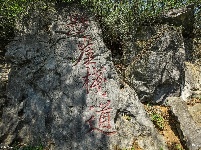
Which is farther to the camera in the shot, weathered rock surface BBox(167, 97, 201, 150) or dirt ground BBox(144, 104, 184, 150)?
dirt ground BBox(144, 104, 184, 150)

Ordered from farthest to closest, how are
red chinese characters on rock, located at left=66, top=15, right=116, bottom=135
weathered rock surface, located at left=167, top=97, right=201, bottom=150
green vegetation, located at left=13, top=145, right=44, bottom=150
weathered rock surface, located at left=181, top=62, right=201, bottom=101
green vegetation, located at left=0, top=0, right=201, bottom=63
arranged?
weathered rock surface, located at left=181, top=62, right=201, bottom=101, green vegetation, located at left=0, top=0, right=201, bottom=63, weathered rock surface, located at left=167, top=97, right=201, bottom=150, red chinese characters on rock, located at left=66, top=15, right=116, bottom=135, green vegetation, located at left=13, top=145, right=44, bottom=150

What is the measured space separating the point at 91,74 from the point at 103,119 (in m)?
1.38

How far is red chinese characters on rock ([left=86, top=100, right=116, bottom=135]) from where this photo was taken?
8.06m

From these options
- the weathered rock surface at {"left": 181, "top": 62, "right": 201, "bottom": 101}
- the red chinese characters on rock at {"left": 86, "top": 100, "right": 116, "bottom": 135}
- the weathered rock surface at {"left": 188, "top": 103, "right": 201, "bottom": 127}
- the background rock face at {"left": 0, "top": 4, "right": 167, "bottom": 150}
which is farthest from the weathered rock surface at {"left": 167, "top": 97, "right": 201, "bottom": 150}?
the red chinese characters on rock at {"left": 86, "top": 100, "right": 116, "bottom": 135}

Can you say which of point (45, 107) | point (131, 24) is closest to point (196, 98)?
point (131, 24)

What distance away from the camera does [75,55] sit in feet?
29.7

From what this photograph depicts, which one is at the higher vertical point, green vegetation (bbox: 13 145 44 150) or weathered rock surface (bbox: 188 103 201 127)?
green vegetation (bbox: 13 145 44 150)

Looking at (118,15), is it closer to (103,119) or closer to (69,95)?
(69,95)

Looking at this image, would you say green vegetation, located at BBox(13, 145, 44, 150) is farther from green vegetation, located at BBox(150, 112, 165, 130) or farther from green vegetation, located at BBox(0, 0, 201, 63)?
green vegetation, located at BBox(0, 0, 201, 63)

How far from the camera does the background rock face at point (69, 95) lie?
8031 mm

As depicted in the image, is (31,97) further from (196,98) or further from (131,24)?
(196,98)

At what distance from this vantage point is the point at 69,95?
8500 millimetres

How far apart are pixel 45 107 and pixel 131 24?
5.23 m

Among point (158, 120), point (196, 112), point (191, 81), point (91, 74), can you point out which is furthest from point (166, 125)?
point (191, 81)
